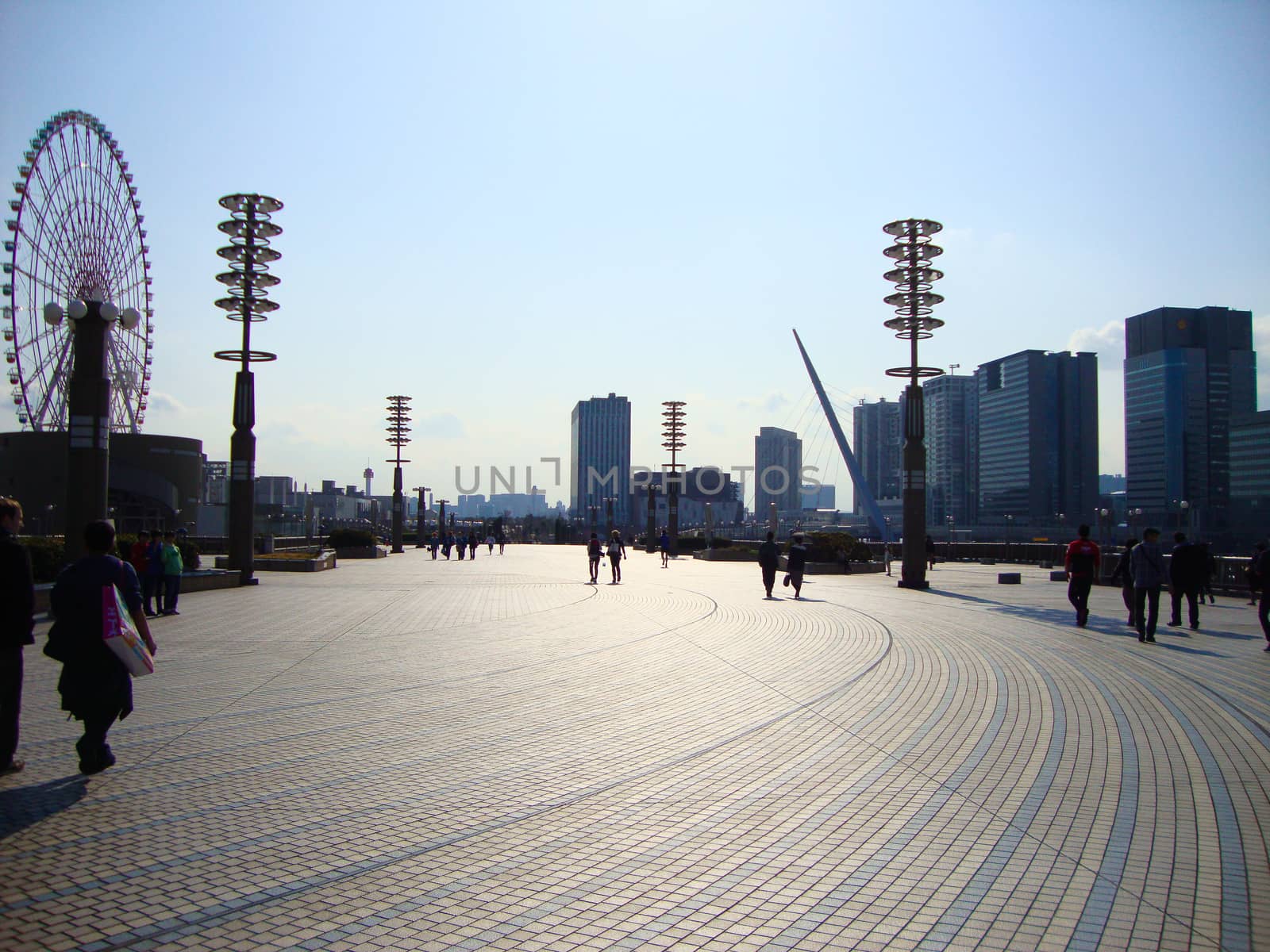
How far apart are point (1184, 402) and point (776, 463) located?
67436mm

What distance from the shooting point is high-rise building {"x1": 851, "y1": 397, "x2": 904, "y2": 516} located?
14675 cm

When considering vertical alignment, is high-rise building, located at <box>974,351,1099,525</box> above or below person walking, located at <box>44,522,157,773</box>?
above

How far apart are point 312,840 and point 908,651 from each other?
9.47 metres

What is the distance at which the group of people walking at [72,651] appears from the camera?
20.3 ft

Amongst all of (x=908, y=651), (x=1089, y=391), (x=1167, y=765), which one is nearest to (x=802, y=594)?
(x=908, y=651)

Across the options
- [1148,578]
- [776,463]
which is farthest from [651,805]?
[776,463]

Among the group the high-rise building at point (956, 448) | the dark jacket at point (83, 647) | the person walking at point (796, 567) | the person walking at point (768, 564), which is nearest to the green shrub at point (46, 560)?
the dark jacket at point (83, 647)

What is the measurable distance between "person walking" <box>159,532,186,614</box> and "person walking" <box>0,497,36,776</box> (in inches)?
418

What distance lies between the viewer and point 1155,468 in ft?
494

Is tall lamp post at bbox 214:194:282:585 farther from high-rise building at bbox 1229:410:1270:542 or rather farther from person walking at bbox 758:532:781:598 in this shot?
high-rise building at bbox 1229:410:1270:542

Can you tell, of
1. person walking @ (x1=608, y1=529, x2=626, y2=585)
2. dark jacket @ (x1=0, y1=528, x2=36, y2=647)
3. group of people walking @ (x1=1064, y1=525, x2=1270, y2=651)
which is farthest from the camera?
person walking @ (x1=608, y1=529, x2=626, y2=585)

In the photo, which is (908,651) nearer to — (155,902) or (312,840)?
(312,840)

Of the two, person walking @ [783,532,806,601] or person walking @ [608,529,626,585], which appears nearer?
person walking @ [783,532,806,601]

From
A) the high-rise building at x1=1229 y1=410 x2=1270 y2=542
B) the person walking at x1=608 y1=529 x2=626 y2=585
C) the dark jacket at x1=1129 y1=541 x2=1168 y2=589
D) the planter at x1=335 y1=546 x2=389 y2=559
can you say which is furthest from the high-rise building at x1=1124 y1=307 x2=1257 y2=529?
the dark jacket at x1=1129 y1=541 x2=1168 y2=589
